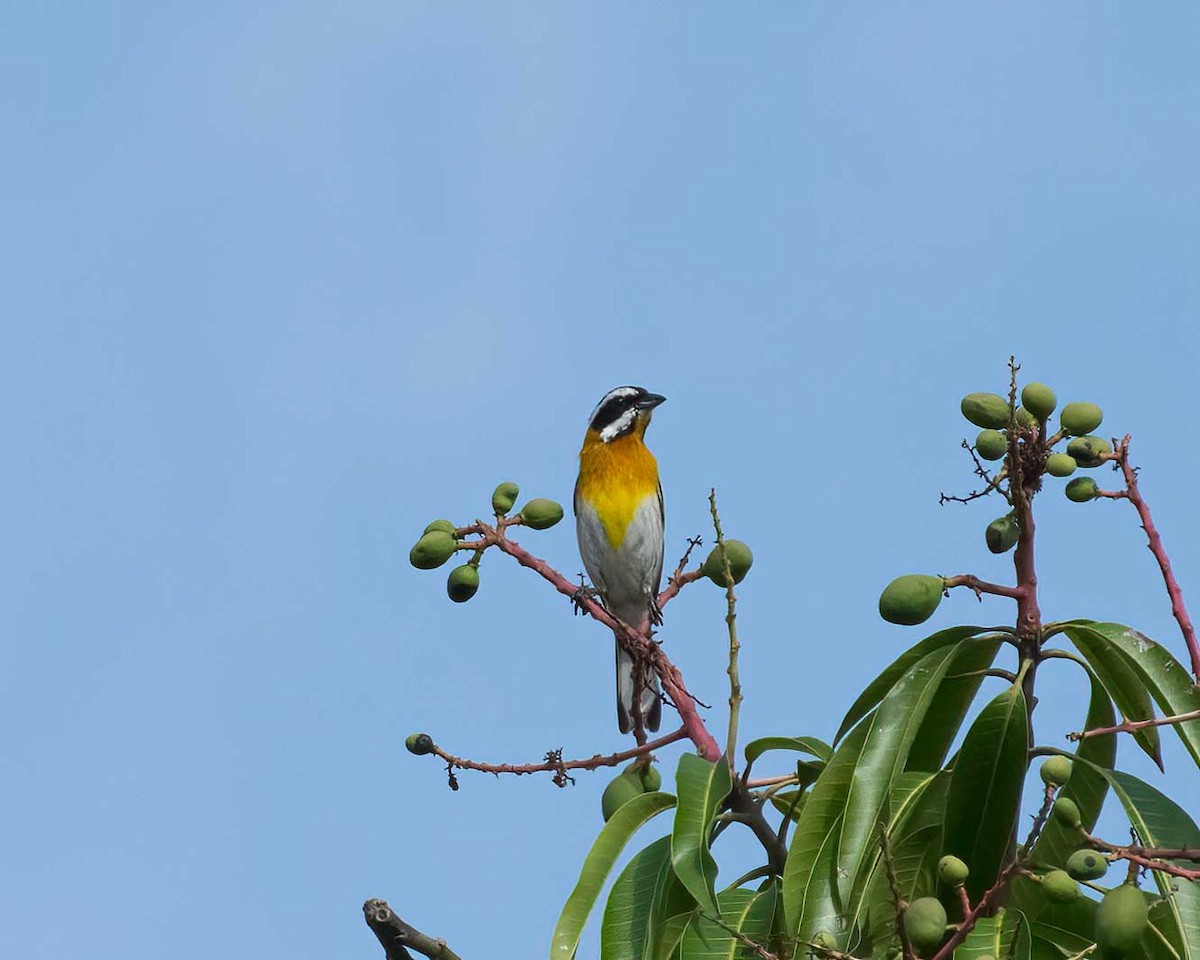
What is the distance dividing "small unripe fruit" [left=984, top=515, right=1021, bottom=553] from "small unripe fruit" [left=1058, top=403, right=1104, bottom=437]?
26cm

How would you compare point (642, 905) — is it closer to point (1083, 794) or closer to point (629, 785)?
point (629, 785)

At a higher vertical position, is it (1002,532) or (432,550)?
(432,550)

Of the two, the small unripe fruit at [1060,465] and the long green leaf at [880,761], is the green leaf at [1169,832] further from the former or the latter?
the small unripe fruit at [1060,465]

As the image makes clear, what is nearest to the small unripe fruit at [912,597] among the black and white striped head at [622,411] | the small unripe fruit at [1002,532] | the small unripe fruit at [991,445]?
the small unripe fruit at [1002,532]

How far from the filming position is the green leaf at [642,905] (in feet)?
14.3

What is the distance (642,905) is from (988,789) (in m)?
0.96

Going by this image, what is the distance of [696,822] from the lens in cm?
409

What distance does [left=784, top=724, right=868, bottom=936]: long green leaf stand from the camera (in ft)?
13.1

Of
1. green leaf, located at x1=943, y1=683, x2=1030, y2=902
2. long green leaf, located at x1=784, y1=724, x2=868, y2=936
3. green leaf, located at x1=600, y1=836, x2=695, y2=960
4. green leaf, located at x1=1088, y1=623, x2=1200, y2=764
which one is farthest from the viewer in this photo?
green leaf, located at x1=600, y1=836, x2=695, y2=960

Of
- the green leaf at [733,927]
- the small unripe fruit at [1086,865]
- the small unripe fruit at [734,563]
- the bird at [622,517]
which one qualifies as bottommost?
the small unripe fruit at [1086,865]

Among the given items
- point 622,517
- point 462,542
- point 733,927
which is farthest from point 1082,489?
point 622,517

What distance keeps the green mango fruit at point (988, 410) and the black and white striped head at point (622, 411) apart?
6539 mm

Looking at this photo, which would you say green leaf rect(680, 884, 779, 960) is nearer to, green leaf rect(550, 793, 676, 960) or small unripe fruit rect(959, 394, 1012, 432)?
green leaf rect(550, 793, 676, 960)

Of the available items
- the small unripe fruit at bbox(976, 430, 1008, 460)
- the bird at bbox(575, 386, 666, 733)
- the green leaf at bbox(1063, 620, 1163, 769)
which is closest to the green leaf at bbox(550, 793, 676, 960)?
the green leaf at bbox(1063, 620, 1163, 769)
